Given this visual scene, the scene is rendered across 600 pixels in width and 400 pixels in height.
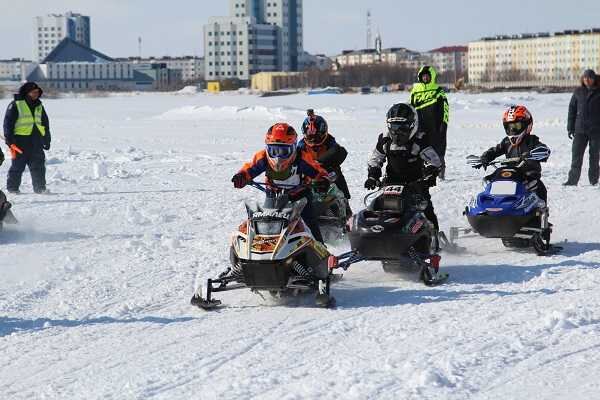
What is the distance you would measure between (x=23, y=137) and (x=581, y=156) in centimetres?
860

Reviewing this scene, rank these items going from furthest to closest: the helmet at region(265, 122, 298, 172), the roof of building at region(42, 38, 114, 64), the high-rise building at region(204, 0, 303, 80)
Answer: the roof of building at region(42, 38, 114, 64) < the high-rise building at region(204, 0, 303, 80) < the helmet at region(265, 122, 298, 172)

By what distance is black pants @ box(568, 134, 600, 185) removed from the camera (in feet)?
49.3

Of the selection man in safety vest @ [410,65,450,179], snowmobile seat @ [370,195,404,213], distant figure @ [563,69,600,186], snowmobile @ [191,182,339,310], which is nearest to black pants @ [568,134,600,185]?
distant figure @ [563,69,600,186]

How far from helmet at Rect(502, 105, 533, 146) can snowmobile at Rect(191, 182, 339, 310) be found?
3.53 metres

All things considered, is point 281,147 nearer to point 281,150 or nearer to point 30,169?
point 281,150

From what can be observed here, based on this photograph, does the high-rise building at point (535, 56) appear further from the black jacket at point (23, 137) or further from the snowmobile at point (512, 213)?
the snowmobile at point (512, 213)

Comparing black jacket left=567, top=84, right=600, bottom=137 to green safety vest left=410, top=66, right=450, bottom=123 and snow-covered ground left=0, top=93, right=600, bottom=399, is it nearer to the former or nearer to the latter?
snow-covered ground left=0, top=93, right=600, bottom=399

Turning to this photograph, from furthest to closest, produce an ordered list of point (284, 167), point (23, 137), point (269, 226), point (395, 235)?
1. point (23, 137)
2. point (395, 235)
3. point (284, 167)
4. point (269, 226)

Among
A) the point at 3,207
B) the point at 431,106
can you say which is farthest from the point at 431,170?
the point at 431,106

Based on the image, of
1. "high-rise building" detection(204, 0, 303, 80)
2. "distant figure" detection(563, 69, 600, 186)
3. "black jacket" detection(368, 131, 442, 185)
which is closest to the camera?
"black jacket" detection(368, 131, 442, 185)

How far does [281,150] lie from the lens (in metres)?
7.89

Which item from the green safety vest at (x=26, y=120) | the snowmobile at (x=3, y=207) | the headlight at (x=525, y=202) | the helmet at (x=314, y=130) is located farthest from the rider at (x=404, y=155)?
the green safety vest at (x=26, y=120)

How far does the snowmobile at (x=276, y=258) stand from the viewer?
23.7ft

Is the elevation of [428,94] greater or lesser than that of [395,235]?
greater
